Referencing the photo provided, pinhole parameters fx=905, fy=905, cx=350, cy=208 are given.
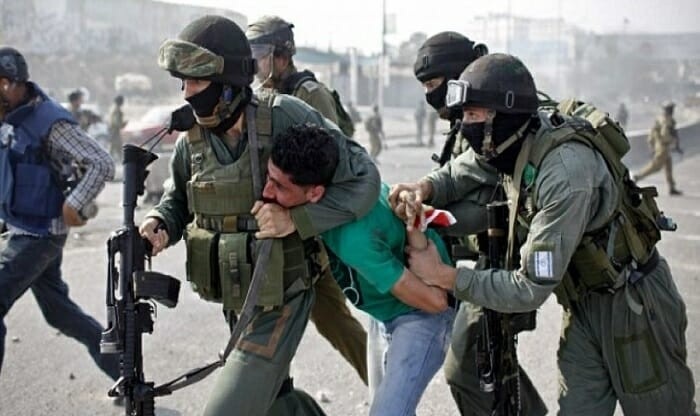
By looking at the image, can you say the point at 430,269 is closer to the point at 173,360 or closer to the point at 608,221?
the point at 608,221

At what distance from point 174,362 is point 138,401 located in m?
2.34

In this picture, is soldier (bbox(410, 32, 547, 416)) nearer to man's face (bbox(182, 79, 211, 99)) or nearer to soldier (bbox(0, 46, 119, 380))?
man's face (bbox(182, 79, 211, 99))

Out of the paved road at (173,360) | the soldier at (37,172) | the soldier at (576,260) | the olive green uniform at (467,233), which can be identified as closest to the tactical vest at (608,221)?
the soldier at (576,260)

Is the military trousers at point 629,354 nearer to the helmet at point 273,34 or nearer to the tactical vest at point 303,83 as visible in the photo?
the tactical vest at point 303,83

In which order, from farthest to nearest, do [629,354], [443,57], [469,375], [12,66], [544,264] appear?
1. [12,66]
2. [443,57]
3. [469,375]
4. [629,354]
5. [544,264]

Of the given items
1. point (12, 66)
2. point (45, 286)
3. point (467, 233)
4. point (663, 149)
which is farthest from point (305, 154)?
point (663, 149)

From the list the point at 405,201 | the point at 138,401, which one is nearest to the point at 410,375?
the point at 405,201

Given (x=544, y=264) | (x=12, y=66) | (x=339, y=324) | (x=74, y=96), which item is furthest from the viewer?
(x=74, y=96)

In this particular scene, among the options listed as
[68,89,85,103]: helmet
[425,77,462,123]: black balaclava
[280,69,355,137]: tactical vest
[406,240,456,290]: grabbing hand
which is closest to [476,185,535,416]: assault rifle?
[406,240,456,290]: grabbing hand

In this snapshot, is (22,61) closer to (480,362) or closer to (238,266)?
(238,266)

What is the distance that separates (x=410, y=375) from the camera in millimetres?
3055

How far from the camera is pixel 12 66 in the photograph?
4473mm

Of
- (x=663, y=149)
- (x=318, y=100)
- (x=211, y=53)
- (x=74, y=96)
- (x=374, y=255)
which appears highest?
(x=211, y=53)

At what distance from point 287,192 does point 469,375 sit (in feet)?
3.89
